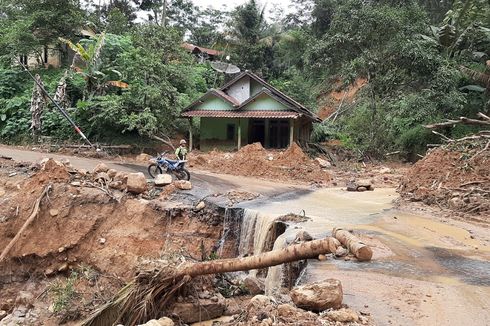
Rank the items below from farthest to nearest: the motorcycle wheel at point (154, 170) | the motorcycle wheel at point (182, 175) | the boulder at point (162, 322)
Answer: the motorcycle wheel at point (154, 170) < the motorcycle wheel at point (182, 175) < the boulder at point (162, 322)

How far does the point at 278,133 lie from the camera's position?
27.5 m

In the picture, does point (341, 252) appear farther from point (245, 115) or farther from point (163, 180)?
point (245, 115)

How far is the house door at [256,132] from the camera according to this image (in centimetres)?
2773

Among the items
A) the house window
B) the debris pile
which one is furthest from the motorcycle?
the house window

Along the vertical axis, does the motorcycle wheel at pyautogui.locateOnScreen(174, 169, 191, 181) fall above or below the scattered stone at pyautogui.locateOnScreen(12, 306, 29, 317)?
above

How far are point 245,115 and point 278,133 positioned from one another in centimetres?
298

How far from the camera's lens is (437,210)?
12.2 metres

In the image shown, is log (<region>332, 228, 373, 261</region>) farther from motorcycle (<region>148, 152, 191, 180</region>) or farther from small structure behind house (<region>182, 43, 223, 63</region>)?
small structure behind house (<region>182, 43, 223, 63</region>)

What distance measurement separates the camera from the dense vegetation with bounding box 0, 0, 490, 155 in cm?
2375

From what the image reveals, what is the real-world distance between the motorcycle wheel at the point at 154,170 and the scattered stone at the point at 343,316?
1139 cm

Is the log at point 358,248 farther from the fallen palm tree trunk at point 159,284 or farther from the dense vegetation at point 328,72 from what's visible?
the dense vegetation at point 328,72

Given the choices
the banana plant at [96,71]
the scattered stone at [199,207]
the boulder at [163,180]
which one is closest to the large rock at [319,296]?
the scattered stone at [199,207]

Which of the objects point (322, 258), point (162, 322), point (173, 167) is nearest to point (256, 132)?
point (173, 167)

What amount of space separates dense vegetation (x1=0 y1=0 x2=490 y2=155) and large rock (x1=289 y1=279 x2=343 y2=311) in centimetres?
1863
